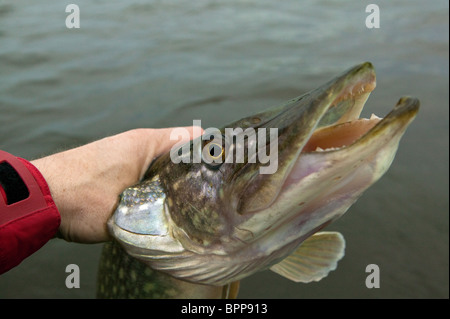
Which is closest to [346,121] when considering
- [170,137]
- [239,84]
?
[170,137]

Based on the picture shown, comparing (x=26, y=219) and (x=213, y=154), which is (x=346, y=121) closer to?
(x=213, y=154)

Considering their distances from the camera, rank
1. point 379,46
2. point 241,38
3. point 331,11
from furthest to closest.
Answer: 1. point 331,11
2. point 241,38
3. point 379,46

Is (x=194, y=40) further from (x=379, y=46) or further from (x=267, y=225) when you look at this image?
(x=267, y=225)

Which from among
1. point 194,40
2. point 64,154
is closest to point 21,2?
point 194,40

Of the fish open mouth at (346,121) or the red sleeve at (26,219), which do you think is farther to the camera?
the red sleeve at (26,219)

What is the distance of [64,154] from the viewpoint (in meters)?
1.74

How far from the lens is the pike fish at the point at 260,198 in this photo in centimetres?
119

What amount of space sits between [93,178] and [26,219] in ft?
0.89

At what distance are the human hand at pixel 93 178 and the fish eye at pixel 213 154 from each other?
38 centimetres

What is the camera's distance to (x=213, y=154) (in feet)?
4.66

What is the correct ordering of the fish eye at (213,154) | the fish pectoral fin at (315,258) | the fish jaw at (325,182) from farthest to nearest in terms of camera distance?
the fish pectoral fin at (315,258) < the fish eye at (213,154) < the fish jaw at (325,182)

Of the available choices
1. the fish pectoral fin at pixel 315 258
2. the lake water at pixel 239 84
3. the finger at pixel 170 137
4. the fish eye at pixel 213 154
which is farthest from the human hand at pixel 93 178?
the lake water at pixel 239 84

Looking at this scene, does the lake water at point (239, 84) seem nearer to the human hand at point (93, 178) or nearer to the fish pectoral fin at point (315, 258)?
the fish pectoral fin at point (315, 258)
